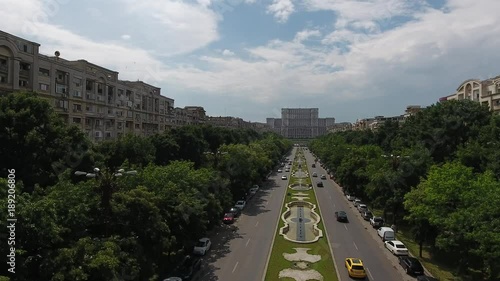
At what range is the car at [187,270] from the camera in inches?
882

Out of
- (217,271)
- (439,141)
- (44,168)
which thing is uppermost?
(439,141)

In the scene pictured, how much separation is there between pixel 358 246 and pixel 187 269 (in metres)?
14.9

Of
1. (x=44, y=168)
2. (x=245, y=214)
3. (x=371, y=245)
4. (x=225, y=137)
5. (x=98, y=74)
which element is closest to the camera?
(x=44, y=168)

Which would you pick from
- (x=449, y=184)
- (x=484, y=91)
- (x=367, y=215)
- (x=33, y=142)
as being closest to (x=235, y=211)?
(x=367, y=215)

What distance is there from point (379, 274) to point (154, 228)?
15.3m

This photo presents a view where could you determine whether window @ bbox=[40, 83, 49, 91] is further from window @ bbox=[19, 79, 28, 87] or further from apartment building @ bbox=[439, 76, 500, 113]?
apartment building @ bbox=[439, 76, 500, 113]

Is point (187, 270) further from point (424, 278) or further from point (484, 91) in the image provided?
point (484, 91)

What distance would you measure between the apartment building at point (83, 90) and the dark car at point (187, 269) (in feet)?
48.8

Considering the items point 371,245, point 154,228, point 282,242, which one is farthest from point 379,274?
point 154,228

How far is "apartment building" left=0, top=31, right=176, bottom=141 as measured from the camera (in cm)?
3516

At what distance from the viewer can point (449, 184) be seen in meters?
22.5

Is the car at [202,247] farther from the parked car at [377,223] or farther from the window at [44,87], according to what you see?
the window at [44,87]

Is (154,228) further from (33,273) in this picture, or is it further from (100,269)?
(33,273)

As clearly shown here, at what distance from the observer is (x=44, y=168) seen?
941 inches
